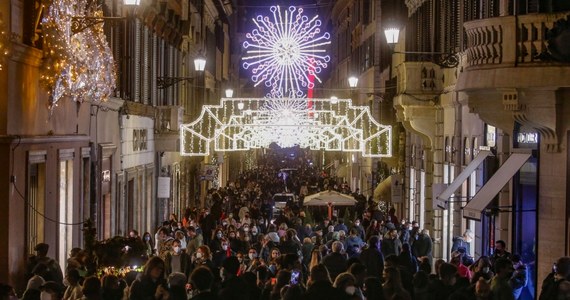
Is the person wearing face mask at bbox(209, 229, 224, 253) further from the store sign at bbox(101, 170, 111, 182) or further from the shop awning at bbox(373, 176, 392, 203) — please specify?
the shop awning at bbox(373, 176, 392, 203)

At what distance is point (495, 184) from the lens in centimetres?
2434

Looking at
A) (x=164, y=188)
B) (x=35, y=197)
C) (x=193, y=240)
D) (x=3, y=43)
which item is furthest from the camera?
(x=164, y=188)

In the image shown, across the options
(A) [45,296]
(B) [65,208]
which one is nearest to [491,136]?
(B) [65,208]

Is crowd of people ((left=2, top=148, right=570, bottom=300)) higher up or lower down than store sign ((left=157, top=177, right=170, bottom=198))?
lower down

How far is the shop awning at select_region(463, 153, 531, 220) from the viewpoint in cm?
2377

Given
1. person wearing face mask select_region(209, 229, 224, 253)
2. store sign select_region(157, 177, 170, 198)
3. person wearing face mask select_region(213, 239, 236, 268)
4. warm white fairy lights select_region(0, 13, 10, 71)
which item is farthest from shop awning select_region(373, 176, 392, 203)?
warm white fairy lights select_region(0, 13, 10, 71)

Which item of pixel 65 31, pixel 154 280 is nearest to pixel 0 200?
pixel 65 31

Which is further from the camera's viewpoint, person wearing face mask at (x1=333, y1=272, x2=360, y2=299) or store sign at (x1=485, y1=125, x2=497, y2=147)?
store sign at (x1=485, y1=125, x2=497, y2=147)

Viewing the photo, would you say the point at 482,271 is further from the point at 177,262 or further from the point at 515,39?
the point at 177,262

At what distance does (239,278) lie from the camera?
1468cm

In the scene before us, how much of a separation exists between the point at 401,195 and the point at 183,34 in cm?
1261

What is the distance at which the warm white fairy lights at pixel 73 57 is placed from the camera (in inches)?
861

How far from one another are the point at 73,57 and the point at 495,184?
803 centimetres

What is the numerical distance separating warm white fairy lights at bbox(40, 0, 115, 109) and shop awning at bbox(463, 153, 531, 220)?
756cm
